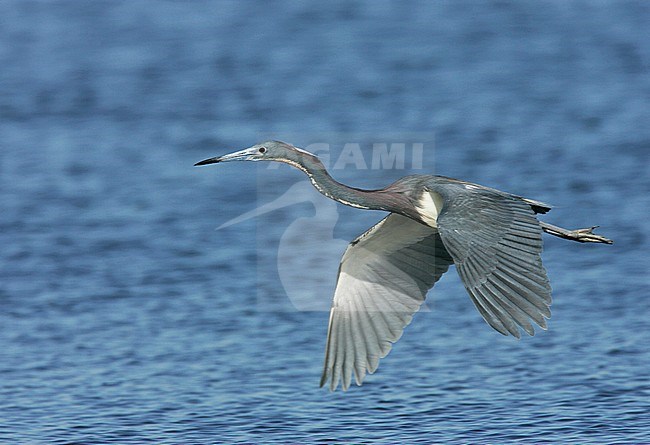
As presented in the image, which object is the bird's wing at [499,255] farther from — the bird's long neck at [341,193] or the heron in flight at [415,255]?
the bird's long neck at [341,193]

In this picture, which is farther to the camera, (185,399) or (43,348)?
(43,348)

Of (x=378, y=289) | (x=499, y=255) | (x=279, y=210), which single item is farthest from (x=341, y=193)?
(x=279, y=210)

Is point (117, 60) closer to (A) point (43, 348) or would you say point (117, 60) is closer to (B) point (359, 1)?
(B) point (359, 1)

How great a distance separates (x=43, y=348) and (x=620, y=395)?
4.07 metres

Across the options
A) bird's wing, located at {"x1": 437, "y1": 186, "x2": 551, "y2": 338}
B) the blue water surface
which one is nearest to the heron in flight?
bird's wing, located at {"x1": 437, "y1": 186, "x2": 551, "y2": 338}

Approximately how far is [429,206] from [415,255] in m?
0.47

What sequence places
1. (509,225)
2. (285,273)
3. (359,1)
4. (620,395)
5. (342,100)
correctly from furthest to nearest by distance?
(359,1)
(342,100)
(285,273)
(620,395)
(509,225)

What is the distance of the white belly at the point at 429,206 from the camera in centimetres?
728

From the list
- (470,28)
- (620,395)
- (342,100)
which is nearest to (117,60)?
(342,100)

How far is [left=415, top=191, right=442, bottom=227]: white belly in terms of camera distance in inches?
287

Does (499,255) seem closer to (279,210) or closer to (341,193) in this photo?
(341,193)

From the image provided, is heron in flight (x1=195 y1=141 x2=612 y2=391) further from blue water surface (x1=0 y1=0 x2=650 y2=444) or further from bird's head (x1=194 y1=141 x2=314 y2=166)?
blue water surface (x1=0 y1=0 x2=650 y2=444)

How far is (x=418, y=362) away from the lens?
8.64m

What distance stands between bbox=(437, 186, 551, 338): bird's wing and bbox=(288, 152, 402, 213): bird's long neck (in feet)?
1.98
